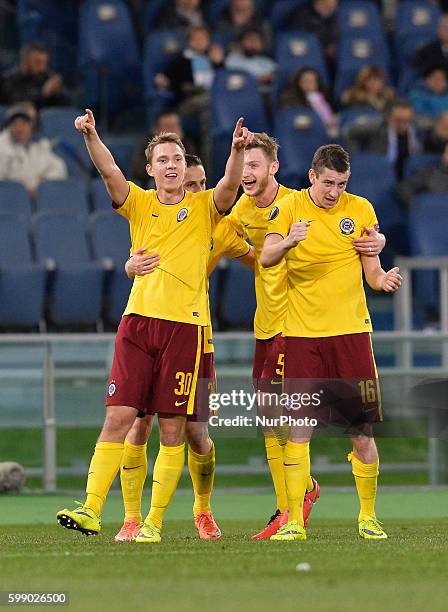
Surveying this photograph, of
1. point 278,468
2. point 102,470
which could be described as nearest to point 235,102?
point 278,468

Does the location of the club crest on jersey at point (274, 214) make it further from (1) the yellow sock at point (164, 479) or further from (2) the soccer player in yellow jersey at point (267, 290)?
(1) the yellow sock at point (164, 479)

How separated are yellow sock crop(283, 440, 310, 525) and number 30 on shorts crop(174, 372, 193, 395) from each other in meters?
0.68

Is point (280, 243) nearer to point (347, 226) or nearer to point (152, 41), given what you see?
point (347, 226)

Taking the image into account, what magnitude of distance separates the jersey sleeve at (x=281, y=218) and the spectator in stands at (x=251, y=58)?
9666mm

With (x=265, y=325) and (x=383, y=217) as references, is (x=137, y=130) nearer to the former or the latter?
(x=383, y=217)

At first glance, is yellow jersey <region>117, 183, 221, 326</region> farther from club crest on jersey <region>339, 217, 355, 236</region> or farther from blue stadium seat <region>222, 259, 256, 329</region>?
blue stadium seat <region>222, 259, 256, 329</region>

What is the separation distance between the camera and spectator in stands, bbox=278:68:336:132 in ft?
56.0

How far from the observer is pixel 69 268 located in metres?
14.5

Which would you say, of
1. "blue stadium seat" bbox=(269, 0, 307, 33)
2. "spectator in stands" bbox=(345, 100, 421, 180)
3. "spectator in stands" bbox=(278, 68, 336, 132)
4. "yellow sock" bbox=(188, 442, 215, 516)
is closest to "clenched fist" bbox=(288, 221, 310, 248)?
"yellow sock" bbox=(188, 442, 215, 516)

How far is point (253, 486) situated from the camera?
43.4ft

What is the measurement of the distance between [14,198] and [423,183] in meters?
4.31

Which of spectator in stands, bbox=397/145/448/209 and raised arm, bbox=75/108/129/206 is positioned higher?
spectator in stands, bbox=397/145/448/209

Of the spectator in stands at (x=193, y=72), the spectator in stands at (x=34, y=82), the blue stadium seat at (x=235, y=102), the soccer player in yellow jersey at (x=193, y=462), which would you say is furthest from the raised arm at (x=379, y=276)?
the spectator in stands at (x=34, y=82)

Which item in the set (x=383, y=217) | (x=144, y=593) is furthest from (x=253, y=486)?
(x=144, y=593)
